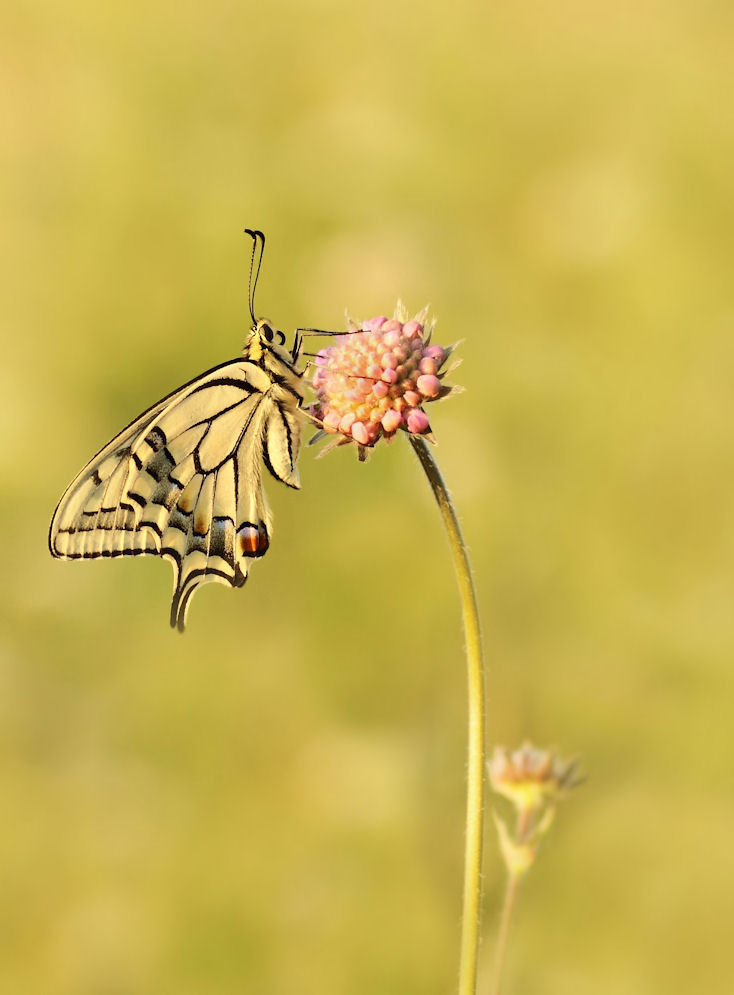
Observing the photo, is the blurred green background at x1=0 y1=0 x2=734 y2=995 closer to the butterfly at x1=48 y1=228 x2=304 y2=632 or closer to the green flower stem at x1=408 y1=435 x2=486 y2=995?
the butterfly at x1=48 y1=228 x2=304 y2=632

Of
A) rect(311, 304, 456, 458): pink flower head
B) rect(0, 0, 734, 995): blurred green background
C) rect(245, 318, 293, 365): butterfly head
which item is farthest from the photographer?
rect(0, 0, 734, 995): blurred green background

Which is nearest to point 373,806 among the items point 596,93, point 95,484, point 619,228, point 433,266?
point 95,484

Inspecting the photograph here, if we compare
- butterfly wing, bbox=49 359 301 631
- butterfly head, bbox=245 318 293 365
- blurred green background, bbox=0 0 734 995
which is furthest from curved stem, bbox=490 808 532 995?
blurred green background, bbox=0 0 734 995

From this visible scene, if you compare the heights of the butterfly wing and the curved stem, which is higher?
the butterfly wing

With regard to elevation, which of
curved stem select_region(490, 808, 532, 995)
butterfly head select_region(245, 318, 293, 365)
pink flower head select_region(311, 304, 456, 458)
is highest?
butterfly head select_region(245, 318, 293, 365)

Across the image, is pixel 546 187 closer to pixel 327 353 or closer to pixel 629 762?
pixel 629 762

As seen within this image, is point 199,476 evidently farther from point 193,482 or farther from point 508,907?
point 508,907

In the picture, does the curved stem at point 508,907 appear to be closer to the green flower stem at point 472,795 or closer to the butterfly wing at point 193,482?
the green flower stem at point 472,795

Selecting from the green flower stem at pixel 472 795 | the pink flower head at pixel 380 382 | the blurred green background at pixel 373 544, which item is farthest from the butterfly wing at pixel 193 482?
the blurred green background at pixel 373 544

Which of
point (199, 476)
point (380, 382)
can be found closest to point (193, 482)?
point (199, 476)
